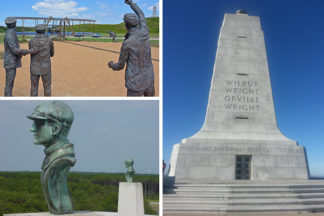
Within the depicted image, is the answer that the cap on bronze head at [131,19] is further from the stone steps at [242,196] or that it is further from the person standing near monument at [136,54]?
the stone steps at [242,196]

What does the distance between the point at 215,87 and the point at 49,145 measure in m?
10.8

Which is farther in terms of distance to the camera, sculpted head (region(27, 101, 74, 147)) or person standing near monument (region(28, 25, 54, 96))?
person standing near monument (region(28, 25, 54, 96))

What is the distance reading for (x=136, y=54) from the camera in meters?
7.45

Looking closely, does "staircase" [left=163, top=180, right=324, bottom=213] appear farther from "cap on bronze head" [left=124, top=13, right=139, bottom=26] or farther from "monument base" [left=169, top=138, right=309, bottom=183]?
"cap on bronze head" [left=124, top=13, right=139, bottom=26]

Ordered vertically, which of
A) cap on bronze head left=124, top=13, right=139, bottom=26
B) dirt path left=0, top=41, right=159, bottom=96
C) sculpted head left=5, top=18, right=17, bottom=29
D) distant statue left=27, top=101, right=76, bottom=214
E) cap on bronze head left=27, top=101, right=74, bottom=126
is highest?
dirt path left=0, top=41, right=159, bottom=96

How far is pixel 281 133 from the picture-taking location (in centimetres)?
1516

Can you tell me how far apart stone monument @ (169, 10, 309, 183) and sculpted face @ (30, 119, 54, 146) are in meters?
8.02

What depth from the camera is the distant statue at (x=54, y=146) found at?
18.2 feet

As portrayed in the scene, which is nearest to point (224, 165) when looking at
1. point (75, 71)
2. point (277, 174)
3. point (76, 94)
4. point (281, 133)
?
point (277, 174)

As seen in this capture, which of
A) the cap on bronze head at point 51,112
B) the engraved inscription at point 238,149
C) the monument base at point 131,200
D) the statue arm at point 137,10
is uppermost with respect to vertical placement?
the statue arm at point 137,10

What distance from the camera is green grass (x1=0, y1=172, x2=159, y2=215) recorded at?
1833 cm

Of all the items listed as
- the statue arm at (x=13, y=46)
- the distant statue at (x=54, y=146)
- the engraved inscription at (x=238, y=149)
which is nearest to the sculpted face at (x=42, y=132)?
the distant statue at (x=54, y=146)

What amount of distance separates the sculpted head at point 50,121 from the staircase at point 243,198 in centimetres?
561

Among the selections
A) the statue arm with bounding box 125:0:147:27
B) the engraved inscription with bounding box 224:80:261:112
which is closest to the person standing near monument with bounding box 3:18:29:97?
the statue arm with bounding box 125:0:147:27
